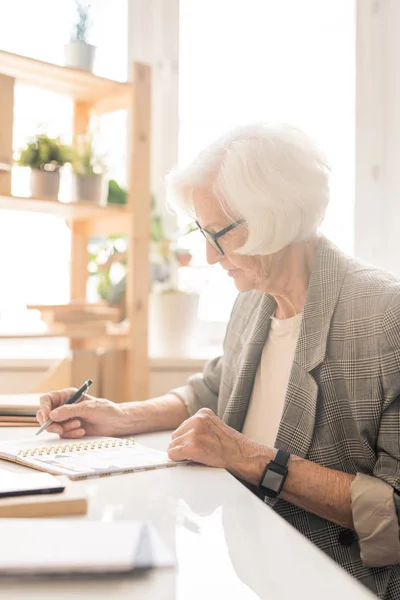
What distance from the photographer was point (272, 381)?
1.60m

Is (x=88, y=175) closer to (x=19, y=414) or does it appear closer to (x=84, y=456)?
(x=19, y=414)

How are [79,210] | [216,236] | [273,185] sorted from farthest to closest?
[79,210], [216,236], [273,185]

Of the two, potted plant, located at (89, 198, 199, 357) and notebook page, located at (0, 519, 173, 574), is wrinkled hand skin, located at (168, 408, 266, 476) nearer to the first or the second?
notebook page, located at (0, 519, 173, 574)

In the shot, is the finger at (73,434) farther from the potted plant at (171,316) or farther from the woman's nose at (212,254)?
the potted plant at (171,316)

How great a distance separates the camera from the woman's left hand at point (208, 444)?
46.6 inches

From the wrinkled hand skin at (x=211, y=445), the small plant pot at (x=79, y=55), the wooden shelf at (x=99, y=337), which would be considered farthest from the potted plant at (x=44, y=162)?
the wrinkled hand skin at (x=211, y=445)

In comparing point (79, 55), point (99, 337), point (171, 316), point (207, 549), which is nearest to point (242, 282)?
point (207, 549)

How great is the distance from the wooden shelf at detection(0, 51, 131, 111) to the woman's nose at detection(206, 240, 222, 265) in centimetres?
100

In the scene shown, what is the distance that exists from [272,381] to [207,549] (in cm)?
85

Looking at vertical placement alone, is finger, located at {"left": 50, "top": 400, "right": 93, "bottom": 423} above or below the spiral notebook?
above

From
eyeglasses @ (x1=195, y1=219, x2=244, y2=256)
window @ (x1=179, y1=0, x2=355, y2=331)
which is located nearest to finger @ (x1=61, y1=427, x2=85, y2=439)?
eyeglasses @ (x1=195, y1=219, x2=244, y2=256)

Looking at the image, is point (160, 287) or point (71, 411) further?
point (160, 287)

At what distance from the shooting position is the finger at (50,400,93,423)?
1.42 metres

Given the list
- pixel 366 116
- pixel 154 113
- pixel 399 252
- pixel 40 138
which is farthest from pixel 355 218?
pixel 40 138
